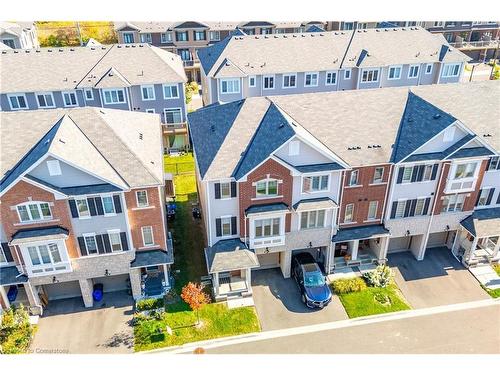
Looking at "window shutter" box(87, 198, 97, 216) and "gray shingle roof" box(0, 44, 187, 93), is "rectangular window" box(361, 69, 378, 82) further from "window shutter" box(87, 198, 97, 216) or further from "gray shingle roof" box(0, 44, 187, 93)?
"window shutter" box(87, 198, 97, 216)

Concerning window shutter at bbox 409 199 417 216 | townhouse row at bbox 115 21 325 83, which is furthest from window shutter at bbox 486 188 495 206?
townhouse row at bbox 115 21 325 83

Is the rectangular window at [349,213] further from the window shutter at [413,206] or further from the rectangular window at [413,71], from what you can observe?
the rectangular window at [413,71]

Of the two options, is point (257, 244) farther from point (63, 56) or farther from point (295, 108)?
point (63, 56)

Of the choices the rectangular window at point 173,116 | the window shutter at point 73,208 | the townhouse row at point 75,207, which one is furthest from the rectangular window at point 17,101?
the window shutter at point 73,208

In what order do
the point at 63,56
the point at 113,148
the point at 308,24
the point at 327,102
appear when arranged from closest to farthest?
the point at 113,148, the point at 327,102, the point at 63,56, the point at 308,24

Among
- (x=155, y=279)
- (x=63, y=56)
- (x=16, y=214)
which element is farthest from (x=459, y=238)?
(x=63, y=56)
